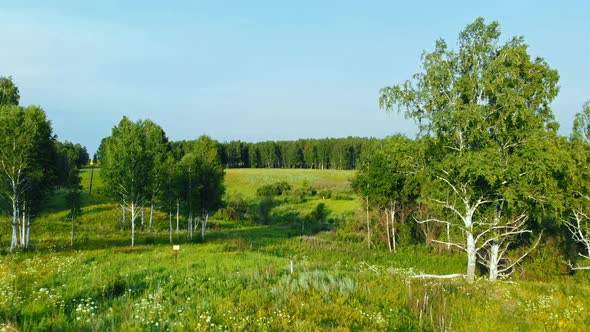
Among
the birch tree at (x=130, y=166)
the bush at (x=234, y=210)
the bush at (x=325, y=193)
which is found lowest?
the bush at (x=234, y=210)

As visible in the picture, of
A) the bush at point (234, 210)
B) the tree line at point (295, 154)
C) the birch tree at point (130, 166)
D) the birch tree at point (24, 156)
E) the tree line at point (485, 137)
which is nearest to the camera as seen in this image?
the tree line at point (485, 137)

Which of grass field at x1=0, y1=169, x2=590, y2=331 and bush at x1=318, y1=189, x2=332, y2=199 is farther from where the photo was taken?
bush at x1=318, y1=189, x2=332, y2=199

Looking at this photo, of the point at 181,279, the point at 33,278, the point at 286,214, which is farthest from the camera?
the point at 286,214

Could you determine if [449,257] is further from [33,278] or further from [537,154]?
[33,278]

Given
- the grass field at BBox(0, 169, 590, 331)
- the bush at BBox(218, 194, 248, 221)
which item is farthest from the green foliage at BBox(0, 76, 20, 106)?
the bush at BBox(218, 194, 248, 221)

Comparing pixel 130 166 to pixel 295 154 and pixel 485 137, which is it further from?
pixel 295 154

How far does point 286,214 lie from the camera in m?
73.1

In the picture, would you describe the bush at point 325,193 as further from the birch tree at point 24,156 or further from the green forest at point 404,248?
the birch tree at point 24,156

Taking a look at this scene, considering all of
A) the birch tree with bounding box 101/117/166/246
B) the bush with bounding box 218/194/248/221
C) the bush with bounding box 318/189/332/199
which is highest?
the birch tree with bounding box 101/117/166/246

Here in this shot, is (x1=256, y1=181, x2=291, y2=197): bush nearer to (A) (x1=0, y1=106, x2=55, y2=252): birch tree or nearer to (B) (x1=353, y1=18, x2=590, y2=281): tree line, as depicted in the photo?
(A) (x1=0, y1=106, x2=55, y2=252): birch tree

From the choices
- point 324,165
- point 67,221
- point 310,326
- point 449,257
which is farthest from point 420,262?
point 324,165

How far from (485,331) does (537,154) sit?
10.3 m

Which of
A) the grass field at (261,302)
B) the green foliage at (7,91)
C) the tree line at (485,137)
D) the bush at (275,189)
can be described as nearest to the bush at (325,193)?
the bush at (275,189)

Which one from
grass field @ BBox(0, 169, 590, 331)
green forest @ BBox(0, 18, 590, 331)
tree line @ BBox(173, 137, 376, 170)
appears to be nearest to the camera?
grass field @ BBox(0, 169, 590, 331)
